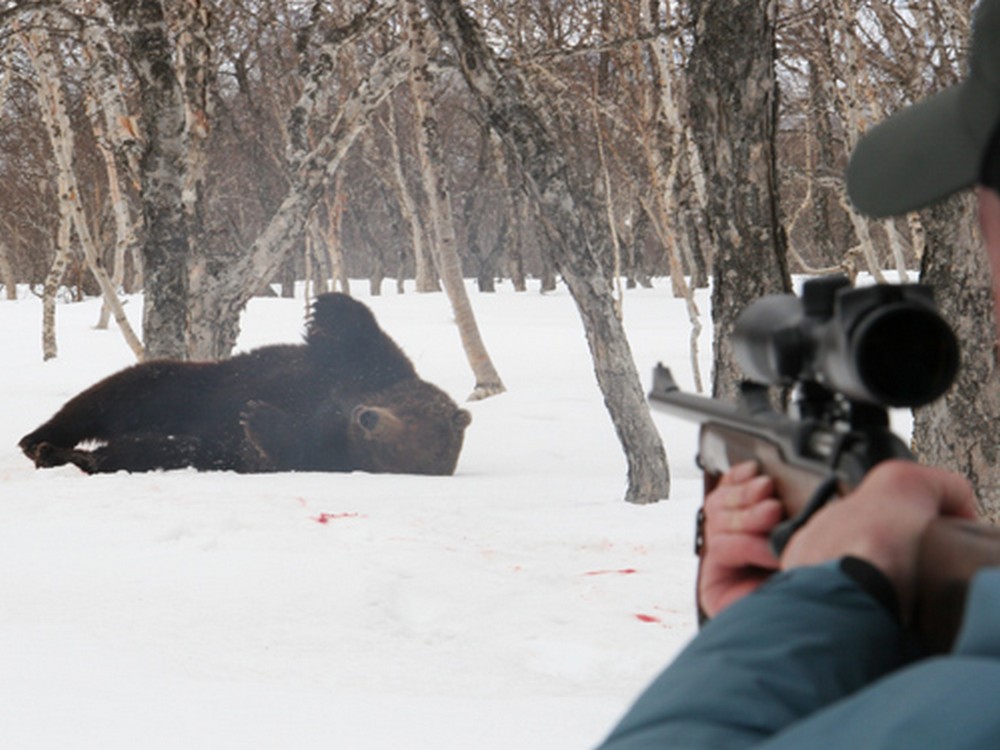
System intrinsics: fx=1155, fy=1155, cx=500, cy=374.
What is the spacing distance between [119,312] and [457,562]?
827 cm

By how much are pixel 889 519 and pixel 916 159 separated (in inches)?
15.8

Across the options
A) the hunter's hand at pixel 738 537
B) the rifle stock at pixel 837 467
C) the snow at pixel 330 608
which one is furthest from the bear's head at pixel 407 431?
the hunter's hand at pixel 738 537

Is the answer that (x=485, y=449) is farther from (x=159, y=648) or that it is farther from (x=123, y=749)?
(x=123, y=749)

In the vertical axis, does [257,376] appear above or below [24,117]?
below

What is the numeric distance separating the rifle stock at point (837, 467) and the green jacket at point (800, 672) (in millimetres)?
50

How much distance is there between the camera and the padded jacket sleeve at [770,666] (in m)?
0.90

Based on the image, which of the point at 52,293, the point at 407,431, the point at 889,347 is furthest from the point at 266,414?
the point at 52,293

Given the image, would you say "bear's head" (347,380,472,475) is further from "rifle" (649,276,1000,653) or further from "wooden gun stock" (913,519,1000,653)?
"wooden gun stock" (913,519,1000,653)

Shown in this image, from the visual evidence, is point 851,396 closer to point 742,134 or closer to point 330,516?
point 742,134

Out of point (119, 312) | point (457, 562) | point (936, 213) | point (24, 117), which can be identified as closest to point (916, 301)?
point (936, 213)

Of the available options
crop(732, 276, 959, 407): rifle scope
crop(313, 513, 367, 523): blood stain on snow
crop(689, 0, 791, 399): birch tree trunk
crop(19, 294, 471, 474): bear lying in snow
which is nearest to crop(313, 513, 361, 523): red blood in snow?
crop(313, 513, 367, 523): blood stain on snow

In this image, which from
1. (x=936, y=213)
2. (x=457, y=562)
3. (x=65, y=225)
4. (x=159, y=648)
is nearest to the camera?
(x=159, y=648)

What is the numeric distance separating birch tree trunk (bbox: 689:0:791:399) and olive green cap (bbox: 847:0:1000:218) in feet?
10.6

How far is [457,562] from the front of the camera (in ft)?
14.3
